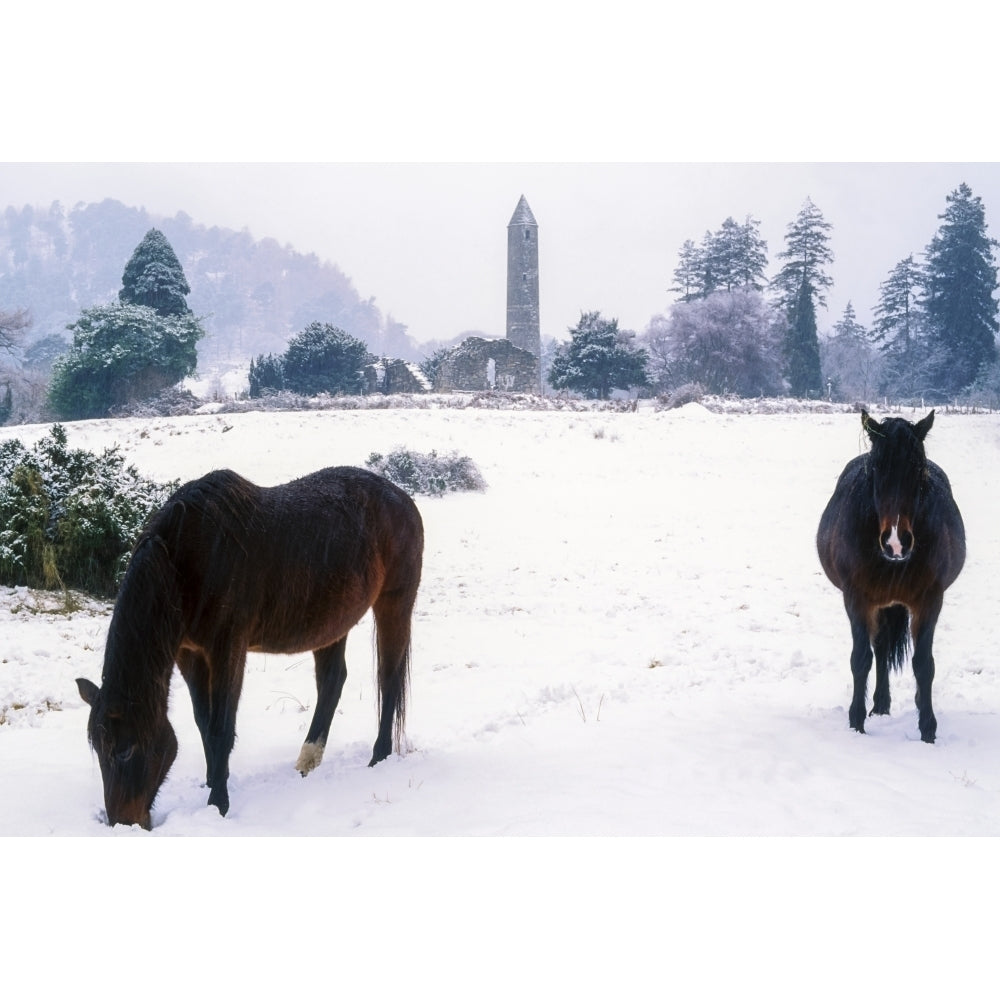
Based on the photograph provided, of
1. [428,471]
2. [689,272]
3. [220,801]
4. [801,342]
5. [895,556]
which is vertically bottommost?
[220,801]

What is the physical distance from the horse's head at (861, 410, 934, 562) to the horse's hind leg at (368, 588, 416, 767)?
2.26 metres

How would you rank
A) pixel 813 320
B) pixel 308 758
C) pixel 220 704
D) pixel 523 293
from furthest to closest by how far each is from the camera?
1. pixel 523 293
2. pixel 813 320
3. pixel 308 758
4. pixel 220 704

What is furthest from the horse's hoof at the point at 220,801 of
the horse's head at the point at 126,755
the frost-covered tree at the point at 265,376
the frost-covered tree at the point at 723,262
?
the frost-covered tree at the point at 723,262

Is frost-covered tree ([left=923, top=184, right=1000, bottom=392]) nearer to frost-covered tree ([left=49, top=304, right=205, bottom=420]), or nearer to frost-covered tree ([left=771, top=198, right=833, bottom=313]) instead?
frost-covered tree ([left=771, top=198, right=833, bottom=313])

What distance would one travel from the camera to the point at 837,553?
4.41 metres

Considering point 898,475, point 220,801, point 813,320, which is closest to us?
point 220,801

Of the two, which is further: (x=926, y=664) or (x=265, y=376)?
(x=265, y=376)

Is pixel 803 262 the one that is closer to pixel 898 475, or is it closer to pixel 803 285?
pixel 803 285

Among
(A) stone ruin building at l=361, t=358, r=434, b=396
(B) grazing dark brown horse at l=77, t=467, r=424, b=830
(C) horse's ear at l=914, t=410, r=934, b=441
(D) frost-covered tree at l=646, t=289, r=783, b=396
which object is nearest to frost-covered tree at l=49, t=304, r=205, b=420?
(A) stone ruin building at l=361, t=358, r=434, b=396

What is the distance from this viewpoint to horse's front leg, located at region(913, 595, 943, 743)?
4.05 metres

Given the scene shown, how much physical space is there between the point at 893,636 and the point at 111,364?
4.65 meters

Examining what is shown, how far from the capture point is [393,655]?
4.21 meters

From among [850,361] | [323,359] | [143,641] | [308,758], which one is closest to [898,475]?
[850,361]

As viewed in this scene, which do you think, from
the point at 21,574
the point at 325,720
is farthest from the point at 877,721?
the point at 21,574
